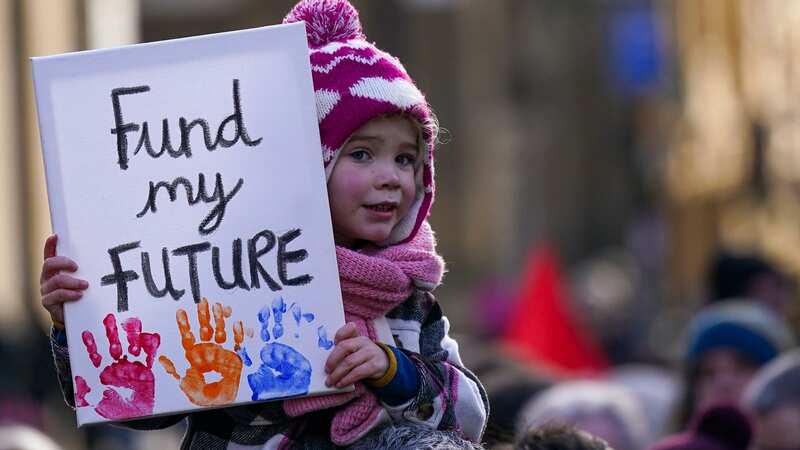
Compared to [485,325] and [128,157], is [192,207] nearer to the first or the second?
[128,157]

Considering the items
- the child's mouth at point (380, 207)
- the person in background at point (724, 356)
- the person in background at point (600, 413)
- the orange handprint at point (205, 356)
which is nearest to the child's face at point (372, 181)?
the child's mouth at point (380, 207)

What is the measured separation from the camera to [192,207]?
3.66 meters

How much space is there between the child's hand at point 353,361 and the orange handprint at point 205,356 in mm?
179

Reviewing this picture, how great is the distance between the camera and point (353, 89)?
3705 millimetres

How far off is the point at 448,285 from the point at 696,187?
46.5 feet

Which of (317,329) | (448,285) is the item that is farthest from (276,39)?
(448,285)

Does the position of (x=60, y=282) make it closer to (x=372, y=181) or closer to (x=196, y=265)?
(x=196, y=265)

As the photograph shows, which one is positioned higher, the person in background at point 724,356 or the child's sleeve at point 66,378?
the child's sleeve at point 66,378

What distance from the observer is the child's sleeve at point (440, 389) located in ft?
11.9

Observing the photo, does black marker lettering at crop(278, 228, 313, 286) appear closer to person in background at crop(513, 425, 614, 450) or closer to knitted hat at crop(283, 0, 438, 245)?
knitted hat at crop(283, 0, 438, 245)

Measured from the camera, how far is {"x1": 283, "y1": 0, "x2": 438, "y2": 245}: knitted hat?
370 centimetres

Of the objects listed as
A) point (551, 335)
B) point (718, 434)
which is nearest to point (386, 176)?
point (718, 434)

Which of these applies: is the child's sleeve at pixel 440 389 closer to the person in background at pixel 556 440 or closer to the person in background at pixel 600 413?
the person in background at pixel 556 440

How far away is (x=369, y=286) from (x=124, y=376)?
48cm
